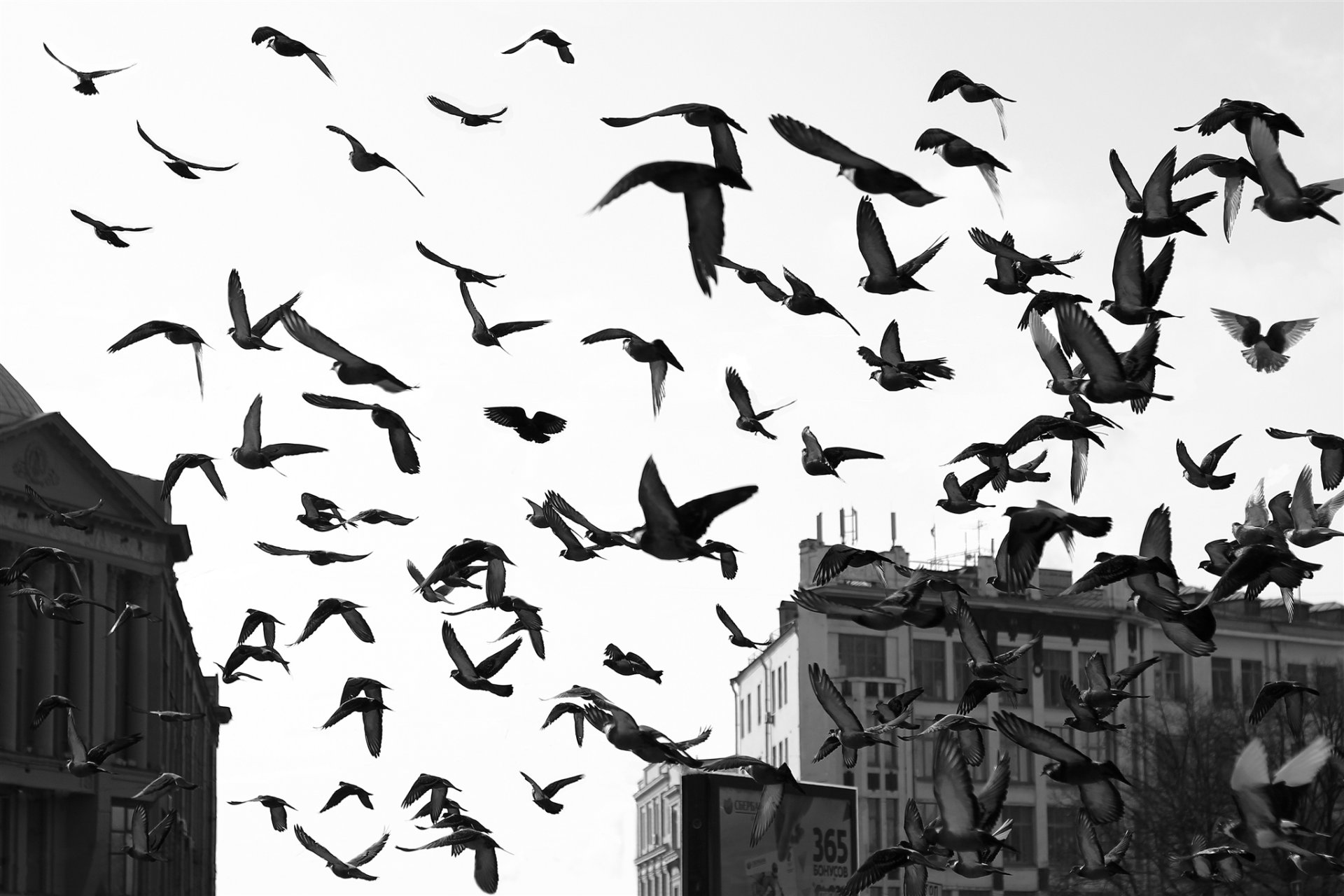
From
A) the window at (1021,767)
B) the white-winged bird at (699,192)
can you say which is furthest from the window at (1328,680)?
the white-winged bird at (699,192)

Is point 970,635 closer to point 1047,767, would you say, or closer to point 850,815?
point 1047,767

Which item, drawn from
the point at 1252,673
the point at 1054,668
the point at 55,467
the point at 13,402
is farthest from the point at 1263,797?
the point at 1252,673

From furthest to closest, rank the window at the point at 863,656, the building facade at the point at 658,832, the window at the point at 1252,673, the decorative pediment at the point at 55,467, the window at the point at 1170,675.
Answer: the building facade at the point at 658,832 < the window at the point at 1252,673 < the window at the point at 863,656 < the window at the point at 1170,675 < the decorative pediment at the point at 55,467

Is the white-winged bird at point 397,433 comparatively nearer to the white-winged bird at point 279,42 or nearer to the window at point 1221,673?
the white-winged bird at point 279,42

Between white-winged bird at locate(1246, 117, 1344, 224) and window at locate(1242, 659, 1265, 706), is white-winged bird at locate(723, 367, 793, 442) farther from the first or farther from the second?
window at locate(1242, 659, 1265, 706)

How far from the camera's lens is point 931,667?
94.0 metres

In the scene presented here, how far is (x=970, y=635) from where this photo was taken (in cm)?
1686

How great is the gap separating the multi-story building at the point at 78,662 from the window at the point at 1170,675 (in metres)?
45.0

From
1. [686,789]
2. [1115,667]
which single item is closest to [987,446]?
[686,789]

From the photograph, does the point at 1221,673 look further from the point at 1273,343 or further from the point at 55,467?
the point at 1273,343

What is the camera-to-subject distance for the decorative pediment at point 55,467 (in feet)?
236

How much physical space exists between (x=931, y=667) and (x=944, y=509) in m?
77.4

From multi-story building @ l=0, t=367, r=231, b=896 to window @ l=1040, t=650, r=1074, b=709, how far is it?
42.0m

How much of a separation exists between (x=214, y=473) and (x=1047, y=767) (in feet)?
33.2
